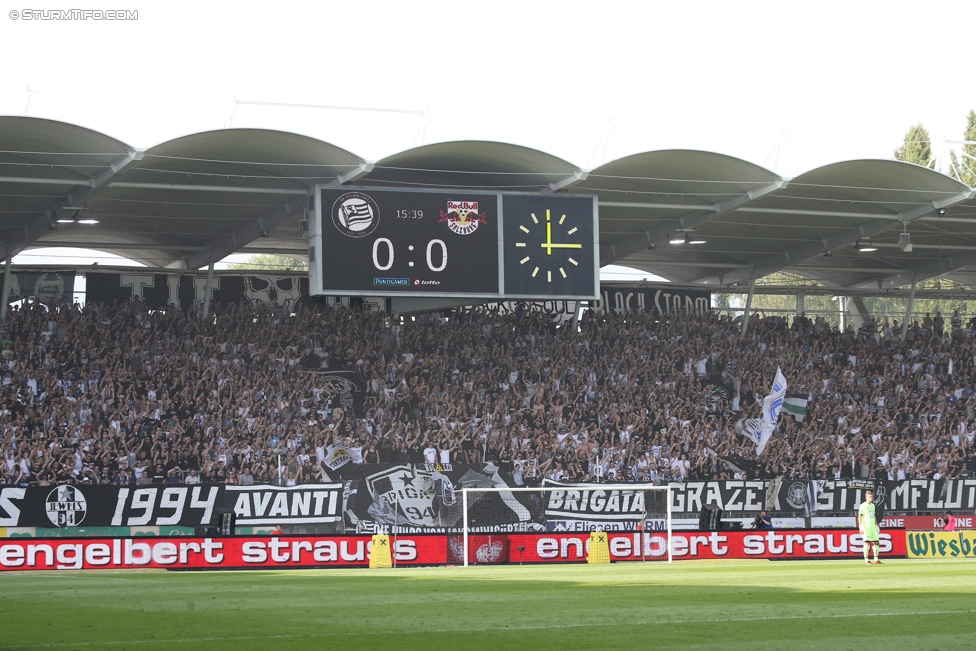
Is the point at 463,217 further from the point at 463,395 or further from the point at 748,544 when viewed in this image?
the point at 748,544

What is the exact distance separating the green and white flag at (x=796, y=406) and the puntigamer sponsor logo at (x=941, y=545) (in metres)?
9.78

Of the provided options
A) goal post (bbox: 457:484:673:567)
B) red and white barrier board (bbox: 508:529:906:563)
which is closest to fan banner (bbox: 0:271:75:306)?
goal post (bbox: 457:484:673:567)

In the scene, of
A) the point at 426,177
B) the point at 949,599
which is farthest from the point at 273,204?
the point at 949,599

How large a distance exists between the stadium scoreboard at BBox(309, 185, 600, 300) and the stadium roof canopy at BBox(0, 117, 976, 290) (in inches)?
36.5

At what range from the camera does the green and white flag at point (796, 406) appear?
37.1m

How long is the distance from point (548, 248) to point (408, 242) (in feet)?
11.2

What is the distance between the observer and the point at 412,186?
31031 mm

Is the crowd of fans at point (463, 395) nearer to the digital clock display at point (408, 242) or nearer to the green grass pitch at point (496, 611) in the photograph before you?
the digital clock display at point (408, 242)

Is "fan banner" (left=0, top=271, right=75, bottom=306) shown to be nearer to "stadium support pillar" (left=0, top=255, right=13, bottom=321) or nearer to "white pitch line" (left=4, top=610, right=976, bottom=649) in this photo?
"stadium support pillar" (left=0, top=255, right=13, bottom=321)

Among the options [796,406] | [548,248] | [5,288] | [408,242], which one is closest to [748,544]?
[548,248]

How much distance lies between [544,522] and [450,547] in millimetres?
5207

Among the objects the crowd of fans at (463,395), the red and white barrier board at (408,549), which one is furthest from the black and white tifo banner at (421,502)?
the red and white barrier board at (408,549)

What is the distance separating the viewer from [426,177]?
98.4 ft

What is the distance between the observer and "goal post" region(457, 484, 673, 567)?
2905 cm
